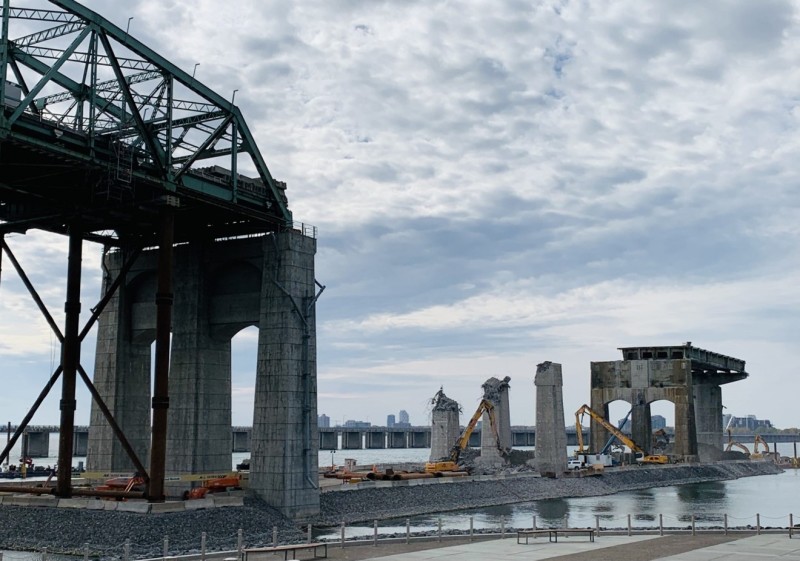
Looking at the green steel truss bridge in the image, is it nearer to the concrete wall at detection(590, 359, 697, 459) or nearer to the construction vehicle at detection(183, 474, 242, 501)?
the construction vehicle at detection(183, 474, 242, 501)

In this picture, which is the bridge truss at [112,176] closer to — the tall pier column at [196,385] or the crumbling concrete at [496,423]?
the tall pier column at [196,385]

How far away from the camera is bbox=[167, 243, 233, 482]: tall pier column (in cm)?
5766

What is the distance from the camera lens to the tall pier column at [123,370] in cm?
6066

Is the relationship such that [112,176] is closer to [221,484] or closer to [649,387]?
[221,484]

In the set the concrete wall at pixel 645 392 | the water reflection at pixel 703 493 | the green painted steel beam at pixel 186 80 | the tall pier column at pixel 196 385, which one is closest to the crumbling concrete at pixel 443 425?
the water reflection at pixel 703 493

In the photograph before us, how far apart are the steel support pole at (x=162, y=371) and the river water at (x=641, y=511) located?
1100cm

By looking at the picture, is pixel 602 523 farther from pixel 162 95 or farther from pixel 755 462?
pixel 755 462

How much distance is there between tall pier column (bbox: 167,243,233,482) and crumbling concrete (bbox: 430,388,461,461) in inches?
1965

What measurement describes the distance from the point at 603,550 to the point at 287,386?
2456 cm

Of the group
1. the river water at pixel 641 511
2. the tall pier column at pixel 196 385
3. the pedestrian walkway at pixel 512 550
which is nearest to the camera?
the pedestrian walkway at pixel 512 550

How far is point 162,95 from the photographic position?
1965 inches

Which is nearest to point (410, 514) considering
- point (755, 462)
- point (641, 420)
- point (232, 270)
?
point (232, 270)

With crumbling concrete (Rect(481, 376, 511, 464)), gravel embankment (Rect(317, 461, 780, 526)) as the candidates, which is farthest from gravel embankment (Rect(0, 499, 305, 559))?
crumbling concrete (Rect(481, 376, 511, 464))

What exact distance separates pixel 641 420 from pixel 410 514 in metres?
78.2
